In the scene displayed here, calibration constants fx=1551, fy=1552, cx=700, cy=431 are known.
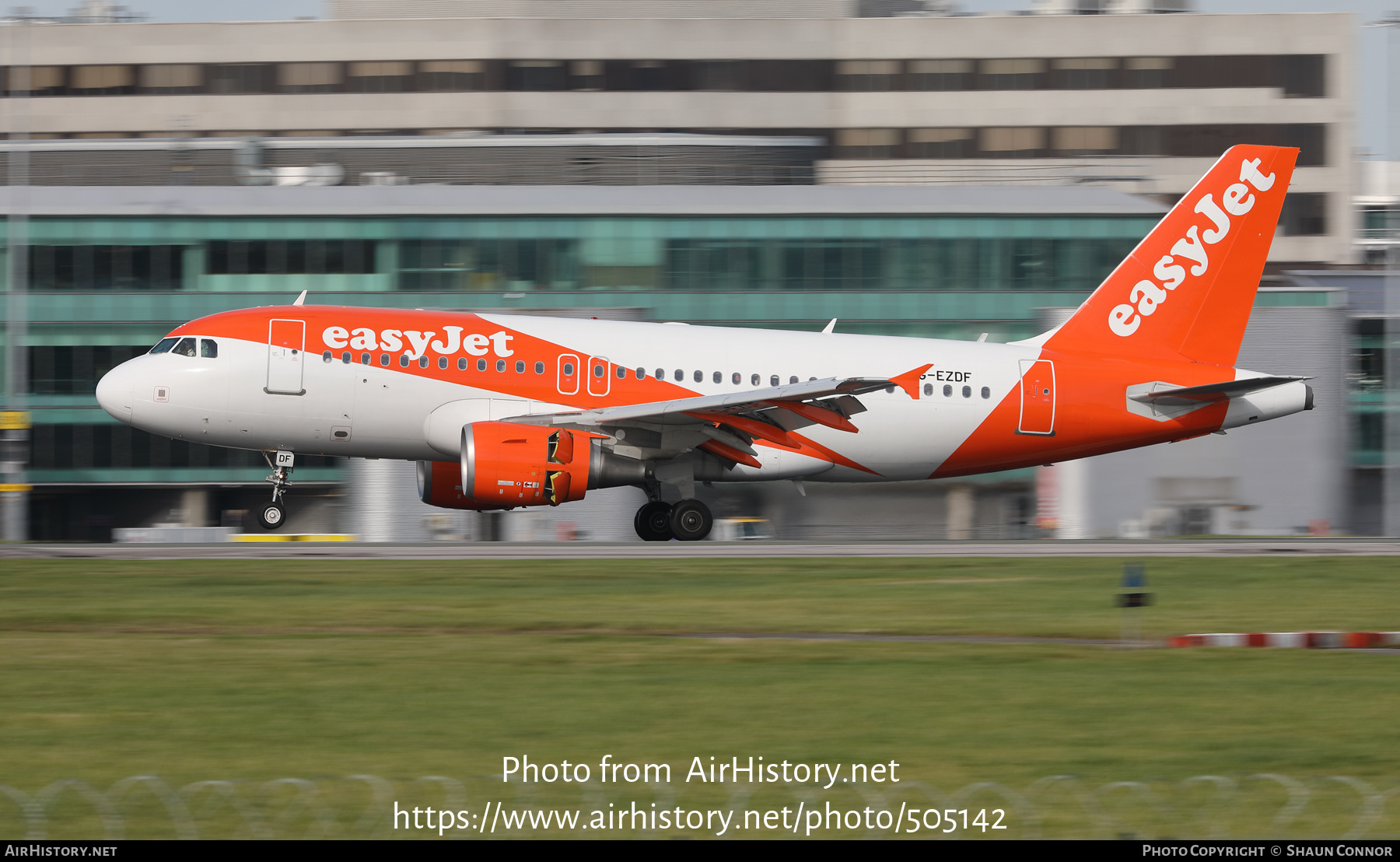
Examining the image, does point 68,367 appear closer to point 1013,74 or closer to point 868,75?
point 868,75

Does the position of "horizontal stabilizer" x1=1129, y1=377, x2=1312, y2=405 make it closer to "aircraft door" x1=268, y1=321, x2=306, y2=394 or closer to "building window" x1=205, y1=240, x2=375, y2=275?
"aircraft door" x1=268, y1=321, x2=306, y2=394

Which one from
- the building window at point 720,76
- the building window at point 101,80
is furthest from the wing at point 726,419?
the building window at point 101,80

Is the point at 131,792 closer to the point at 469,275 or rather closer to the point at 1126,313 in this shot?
the point at 1126,313

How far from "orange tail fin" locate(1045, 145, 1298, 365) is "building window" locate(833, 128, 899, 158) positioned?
2250 inches

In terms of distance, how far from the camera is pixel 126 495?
2237 inches

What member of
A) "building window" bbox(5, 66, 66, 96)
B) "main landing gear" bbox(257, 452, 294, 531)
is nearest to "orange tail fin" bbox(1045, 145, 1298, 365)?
"main landing gear" bbox(257, 452, 294, 531)

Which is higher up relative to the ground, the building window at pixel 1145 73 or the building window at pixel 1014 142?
the building window at pixel 1145 73

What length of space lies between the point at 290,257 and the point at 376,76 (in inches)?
1784

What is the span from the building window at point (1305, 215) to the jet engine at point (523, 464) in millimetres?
71906

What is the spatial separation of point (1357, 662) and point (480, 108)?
8136 centimetres

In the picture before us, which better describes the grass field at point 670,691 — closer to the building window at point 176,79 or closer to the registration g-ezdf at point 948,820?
the registration g-ezdf at point 948,820

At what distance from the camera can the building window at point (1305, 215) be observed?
91250 millimetres

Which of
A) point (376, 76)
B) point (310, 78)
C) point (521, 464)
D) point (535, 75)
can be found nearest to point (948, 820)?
point (521, 464)

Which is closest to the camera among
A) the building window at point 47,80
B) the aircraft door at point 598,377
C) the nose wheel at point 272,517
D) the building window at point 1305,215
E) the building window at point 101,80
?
the nose wheel at point 272,517
